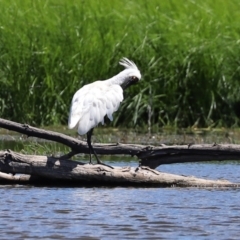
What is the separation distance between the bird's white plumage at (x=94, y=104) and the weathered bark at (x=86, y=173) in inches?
19.3

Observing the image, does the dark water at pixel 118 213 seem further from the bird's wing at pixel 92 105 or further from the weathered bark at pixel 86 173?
the bird's wing at pixel 92 105

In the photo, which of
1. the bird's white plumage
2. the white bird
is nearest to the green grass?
the white bird

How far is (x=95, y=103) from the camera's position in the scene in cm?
1068

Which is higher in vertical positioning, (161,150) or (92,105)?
(92,105)

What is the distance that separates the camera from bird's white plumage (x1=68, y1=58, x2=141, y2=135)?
10477 millimetres

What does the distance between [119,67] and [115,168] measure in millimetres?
5768

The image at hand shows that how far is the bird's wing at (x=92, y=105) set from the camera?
1047 cm

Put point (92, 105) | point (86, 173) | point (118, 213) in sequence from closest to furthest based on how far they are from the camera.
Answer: point (118, 213)
point (86, 173)
point (92, 105)

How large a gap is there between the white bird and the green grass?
13.3 feet

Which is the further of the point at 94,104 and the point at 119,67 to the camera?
the point at 119,67

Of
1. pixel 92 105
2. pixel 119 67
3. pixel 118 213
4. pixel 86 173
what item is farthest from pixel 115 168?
pixel 119 67

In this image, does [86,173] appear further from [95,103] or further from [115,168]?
[95,103]

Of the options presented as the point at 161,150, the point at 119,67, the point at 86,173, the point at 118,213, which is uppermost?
the point at 119,67

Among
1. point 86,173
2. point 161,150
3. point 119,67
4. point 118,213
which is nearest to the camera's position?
point 118,213
